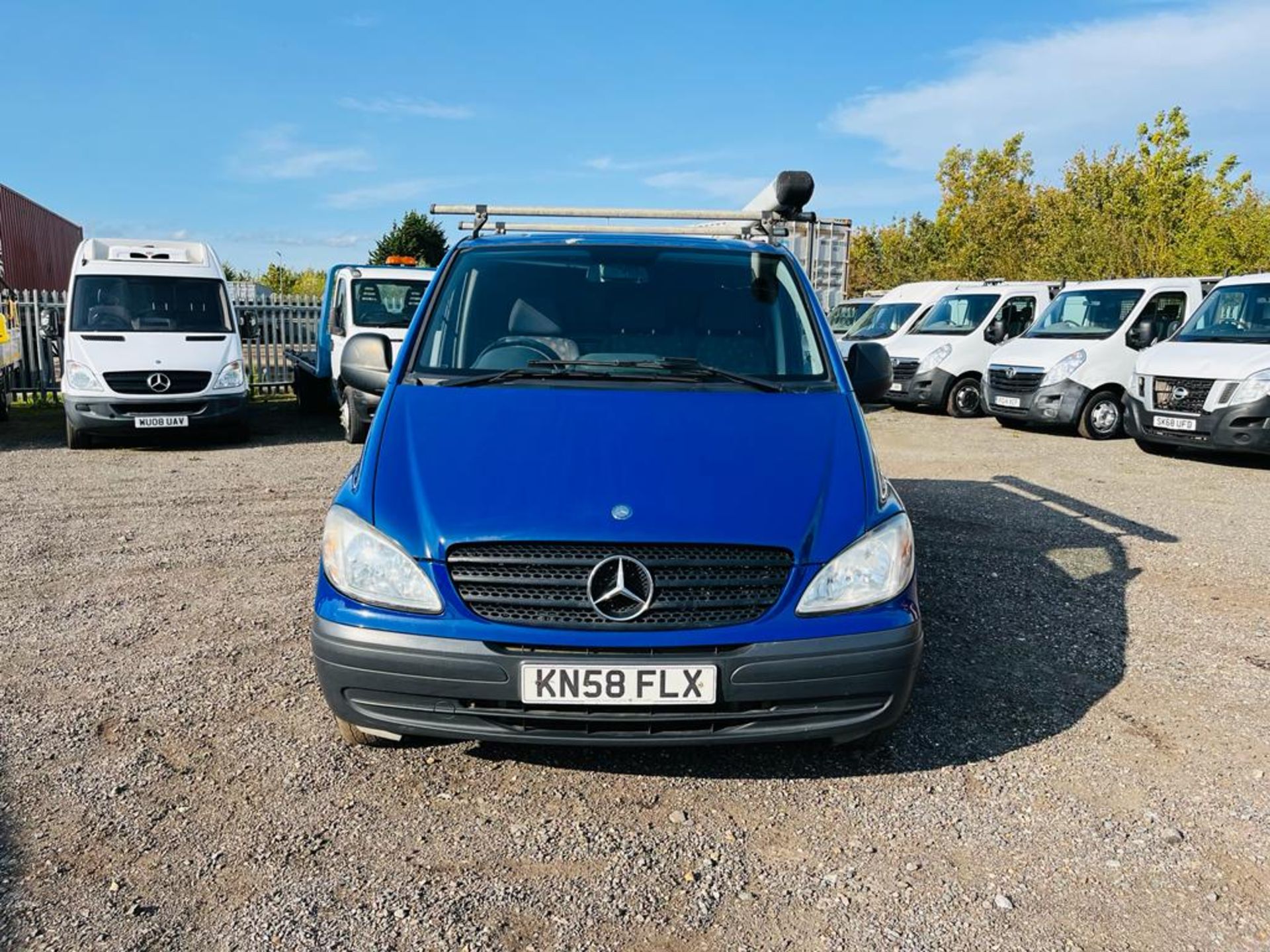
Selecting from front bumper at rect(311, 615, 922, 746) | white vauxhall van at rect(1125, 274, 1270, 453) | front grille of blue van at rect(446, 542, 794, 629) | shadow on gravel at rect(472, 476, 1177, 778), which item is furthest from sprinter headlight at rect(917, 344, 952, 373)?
front grille of blue van at rect(446, 542, 794, 629)

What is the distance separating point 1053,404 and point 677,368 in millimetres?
10308

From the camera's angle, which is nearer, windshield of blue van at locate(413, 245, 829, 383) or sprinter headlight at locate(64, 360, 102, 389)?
windshield of blue van at locate(413, 245, 829, 383)

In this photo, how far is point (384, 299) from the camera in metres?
12.1

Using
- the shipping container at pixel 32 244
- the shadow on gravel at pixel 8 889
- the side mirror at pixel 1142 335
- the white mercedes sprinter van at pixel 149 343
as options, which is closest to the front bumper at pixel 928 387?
the side mirror at pixel 1142 335

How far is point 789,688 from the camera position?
291 centimetres

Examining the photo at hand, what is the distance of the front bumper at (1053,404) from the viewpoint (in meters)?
12.6

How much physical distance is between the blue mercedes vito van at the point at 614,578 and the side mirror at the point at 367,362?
0.60 metres

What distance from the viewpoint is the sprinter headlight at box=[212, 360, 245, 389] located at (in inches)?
429

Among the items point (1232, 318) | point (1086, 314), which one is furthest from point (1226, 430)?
point (1086, 314)

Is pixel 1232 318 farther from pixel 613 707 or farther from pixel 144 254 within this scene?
pixel 144 254

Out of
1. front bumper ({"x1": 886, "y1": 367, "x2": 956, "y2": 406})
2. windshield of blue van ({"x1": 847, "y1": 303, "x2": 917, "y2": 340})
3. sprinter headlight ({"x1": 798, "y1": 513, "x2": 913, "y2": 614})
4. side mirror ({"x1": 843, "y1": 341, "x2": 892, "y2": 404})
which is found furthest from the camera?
windshield of blue van ({"x1": 847, "y1": 303, "x2": 917, "y2": 340})

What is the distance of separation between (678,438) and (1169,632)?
3103mm

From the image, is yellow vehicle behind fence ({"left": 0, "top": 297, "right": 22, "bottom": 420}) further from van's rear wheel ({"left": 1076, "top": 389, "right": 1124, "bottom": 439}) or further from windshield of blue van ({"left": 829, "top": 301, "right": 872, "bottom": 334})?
windshield of blue van ({"left": 829, "top": 301, "right": 872, "bottom": 334})

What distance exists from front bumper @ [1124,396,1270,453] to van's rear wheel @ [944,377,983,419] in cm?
466
